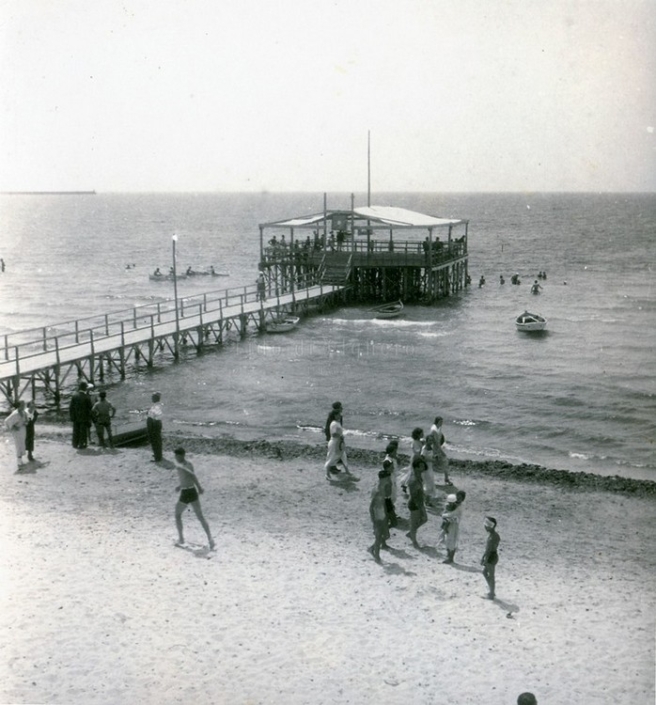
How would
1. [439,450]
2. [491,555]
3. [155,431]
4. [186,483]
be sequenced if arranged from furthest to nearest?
[155,431]
[439,450]
[186,483]
[491,555]

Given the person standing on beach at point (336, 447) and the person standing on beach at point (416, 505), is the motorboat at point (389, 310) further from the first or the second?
the person standing on beach at point (416, 505)

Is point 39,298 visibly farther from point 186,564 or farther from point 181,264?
point 186,564

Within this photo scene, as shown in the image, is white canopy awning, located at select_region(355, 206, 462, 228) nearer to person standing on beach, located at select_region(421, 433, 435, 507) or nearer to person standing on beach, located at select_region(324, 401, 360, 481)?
person standing on beach, located at select_region(324, 401, 360, 481)

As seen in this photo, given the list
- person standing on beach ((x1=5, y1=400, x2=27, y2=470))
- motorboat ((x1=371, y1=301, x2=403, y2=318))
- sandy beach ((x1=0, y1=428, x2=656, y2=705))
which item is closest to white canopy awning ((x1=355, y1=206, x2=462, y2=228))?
motorboat ((x1=371, y1=301, x2=403, y2=318))

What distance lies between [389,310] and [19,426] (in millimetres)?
29421

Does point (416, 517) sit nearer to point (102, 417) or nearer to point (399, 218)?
point (102, 417)

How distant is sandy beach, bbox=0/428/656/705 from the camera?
28.7 feet

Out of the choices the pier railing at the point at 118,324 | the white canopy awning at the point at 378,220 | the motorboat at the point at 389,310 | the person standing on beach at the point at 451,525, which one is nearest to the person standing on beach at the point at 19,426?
the person standing on beach at the point at 451,525

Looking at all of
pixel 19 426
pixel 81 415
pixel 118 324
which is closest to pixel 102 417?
pixel 81 415

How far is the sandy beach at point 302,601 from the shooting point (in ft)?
28.7

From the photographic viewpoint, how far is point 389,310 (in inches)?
1713

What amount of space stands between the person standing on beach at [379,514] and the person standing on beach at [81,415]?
7.92 metres

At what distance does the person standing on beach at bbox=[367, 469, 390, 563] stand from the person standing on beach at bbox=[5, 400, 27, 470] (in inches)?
296

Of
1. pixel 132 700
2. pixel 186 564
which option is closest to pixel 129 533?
pixel 186 564
